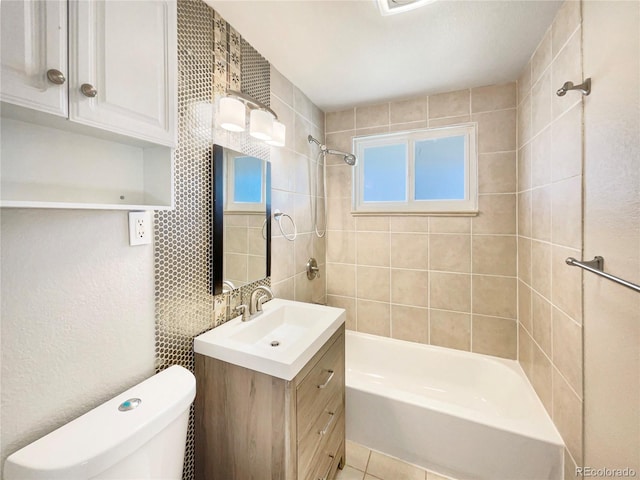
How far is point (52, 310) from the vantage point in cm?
73

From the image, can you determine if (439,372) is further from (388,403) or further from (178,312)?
(178,312)

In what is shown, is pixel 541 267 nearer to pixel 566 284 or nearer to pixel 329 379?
pixel 566 284

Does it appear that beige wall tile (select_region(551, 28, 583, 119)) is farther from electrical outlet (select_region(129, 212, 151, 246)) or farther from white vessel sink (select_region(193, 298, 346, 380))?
electrical outlet (select_region(129, 212, 151, 246))

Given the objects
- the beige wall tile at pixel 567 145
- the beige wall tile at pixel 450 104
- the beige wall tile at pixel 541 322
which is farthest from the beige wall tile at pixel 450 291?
the beige wall tile at pixel 450 104

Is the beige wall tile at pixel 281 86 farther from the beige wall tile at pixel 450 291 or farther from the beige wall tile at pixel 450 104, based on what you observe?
the beige wall tile at pixel 450 291

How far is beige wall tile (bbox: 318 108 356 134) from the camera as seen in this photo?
234cm

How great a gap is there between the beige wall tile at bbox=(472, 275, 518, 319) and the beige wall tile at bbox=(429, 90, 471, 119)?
1.32m

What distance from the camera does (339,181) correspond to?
241cm

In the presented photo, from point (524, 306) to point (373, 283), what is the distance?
1.09 meters

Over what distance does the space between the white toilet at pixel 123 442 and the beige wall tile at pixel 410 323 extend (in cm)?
177

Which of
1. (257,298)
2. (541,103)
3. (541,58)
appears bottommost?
(257,298)

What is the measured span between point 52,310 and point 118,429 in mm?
382

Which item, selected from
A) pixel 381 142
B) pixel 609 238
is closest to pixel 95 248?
pixel 609 238

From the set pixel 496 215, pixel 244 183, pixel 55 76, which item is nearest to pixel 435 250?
pixel 496 215
